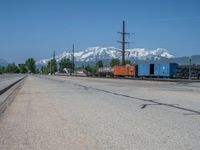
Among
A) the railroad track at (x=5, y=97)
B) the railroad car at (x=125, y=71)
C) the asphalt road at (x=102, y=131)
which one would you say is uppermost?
the railroad car at (x=125, y=71)

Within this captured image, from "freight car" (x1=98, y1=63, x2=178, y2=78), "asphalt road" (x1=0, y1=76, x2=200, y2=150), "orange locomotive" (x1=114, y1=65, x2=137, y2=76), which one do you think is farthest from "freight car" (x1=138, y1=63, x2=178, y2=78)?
"asphalt road" (x1=0, y1=76, x2=200, y2=150)

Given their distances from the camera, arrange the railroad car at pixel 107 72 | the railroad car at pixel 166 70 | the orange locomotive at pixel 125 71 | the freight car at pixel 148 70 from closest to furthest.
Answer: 1. the railroad car at pixel 166 70
2. the freight car at pixel 148 70
3. the orange locomotive at pixel 125 71
4. the railroad car at pixel 107 72

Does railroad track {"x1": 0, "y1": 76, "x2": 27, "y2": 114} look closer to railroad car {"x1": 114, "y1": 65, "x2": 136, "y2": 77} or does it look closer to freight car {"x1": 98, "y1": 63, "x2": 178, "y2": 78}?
freight car {"x1": 98, "y1": 63, "x2": 178, "y2": 78}

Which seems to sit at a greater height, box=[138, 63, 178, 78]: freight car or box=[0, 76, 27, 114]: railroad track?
box=[138, 63, 178, 78]: freight car

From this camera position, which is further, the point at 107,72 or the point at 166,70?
the point at 107,72

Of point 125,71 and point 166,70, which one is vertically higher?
point 166,70

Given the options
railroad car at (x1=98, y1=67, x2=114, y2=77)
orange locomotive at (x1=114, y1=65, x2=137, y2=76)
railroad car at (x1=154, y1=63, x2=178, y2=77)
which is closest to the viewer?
railroad car at (x1=154, y1=63, x2=178, y2=77)

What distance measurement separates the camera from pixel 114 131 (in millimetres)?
8922

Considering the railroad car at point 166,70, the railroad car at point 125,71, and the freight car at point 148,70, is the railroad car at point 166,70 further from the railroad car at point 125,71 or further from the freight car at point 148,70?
the railroad car at point 125,71

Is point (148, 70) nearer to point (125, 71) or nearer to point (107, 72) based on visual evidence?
point (125, 71)

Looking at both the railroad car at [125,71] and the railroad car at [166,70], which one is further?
the railroad car at [125,71]

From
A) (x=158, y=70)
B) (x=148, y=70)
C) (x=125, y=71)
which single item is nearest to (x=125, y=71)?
(x=125, y=71)

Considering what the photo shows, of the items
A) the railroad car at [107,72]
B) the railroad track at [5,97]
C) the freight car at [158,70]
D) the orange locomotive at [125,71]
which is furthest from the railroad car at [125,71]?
the railroad track at [5,97]

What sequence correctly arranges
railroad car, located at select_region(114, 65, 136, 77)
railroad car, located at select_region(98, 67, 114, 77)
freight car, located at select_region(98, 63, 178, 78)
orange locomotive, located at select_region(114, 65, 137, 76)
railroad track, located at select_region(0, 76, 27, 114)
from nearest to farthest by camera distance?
railroad track, located at select_region(0, 76, 27, 114) → freight car, located at select_region(98, 63, 178, 78) → orange locomotive, located at select_region(114, 65, 137, 76) → railroad car, located at select_region(114, 65, 136, 77) → railroad car, located at select_region(98, 67, 114, 77)
